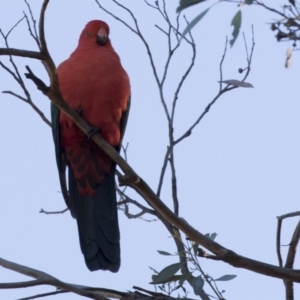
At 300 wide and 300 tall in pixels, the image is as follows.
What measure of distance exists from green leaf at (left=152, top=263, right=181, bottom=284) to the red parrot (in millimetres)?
1181

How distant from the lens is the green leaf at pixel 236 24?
4.97ft

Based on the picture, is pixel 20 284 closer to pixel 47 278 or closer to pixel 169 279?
pixel 47 278

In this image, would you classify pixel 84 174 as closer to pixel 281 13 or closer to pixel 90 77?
pixel 90 77

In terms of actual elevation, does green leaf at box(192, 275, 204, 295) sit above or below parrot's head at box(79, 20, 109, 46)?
below

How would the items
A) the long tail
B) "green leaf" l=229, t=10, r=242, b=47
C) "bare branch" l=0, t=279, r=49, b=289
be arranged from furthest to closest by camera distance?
1. the long tail
2. "bare branch" l=0, t=279, r=49, b=289
3. "green leaf" l=229, t=10, r=242, b=47

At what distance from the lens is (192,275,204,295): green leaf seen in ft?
7.67

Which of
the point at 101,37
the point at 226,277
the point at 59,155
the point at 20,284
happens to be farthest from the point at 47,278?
the point at 101,37

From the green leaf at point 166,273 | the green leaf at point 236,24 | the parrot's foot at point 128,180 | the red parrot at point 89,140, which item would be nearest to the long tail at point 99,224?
the red parrot at point 89,140

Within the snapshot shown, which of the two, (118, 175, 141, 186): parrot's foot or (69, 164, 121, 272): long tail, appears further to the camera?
(69, 164, 121, 272): long tail

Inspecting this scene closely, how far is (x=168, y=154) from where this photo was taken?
2992 mm

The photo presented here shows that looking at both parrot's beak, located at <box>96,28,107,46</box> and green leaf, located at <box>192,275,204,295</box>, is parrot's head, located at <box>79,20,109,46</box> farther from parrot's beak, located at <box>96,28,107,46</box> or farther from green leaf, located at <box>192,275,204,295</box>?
green leaf, located at <box>192,275,204,295</box>

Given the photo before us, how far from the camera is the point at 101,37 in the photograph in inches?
172

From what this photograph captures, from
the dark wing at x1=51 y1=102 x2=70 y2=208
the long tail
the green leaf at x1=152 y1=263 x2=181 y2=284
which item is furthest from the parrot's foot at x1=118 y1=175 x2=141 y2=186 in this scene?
the dark wing at x1=51 y1=102 x2=70 y2=208

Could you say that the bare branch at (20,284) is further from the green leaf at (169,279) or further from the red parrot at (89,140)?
the red parrot at (89,140)
